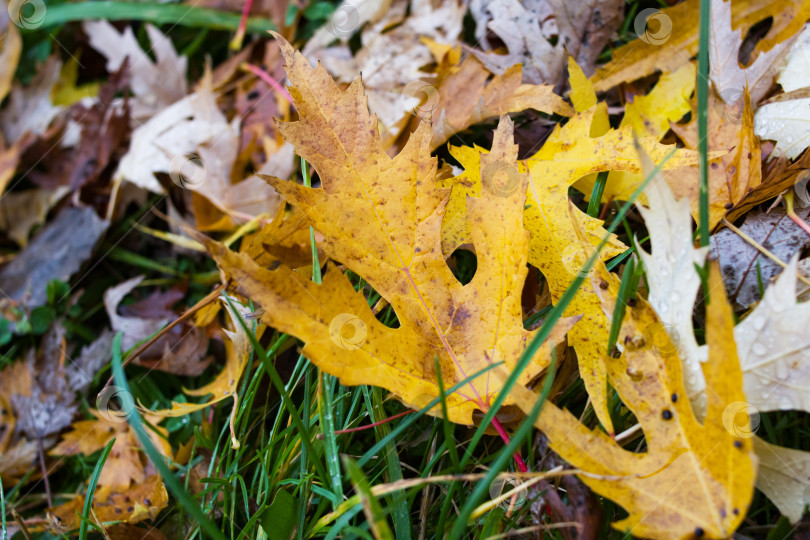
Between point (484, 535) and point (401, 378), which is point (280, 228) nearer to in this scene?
point (401, 378)

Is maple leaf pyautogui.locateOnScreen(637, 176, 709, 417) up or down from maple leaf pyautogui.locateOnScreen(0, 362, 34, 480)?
up

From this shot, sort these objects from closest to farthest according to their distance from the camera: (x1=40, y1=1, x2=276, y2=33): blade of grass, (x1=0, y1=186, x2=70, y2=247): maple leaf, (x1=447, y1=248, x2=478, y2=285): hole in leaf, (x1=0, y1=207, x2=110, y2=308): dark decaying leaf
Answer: (x1=447, y1=248, x2=478, y2=285): hole in leaf → (x1=0, y1=207, x2=110, y2=308): dark decaying leaf → (x1=0, y1=186, x2=70, y2=247): maple leaf → (x1=40, y1=1, x2=276, y2=33): blade of grass

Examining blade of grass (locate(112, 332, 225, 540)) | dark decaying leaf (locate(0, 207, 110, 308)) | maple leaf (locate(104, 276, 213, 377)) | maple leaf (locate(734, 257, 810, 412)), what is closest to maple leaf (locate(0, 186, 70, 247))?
dark decaying leaf (locate(0, 207, 110, 308))

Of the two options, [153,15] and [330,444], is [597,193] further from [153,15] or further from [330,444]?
[153,15]

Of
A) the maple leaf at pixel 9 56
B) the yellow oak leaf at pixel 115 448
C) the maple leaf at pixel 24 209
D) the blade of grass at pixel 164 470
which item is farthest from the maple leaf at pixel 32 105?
the blade of grass at pixel 164 470

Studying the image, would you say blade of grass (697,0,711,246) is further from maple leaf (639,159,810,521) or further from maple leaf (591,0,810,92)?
maple leaf (591,0,810,92)

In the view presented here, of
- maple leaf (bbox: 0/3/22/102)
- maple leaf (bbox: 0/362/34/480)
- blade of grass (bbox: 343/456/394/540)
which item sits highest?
maple leaf (bbox: 0/3/22/102)

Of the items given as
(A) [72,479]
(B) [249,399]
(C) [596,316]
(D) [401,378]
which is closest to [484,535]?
(D) [401,378]

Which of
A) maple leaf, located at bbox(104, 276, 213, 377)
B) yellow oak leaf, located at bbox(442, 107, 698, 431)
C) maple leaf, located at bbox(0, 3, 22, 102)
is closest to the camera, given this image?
yellow oak leaf, located at bbox(442, 107, 698, 431)
